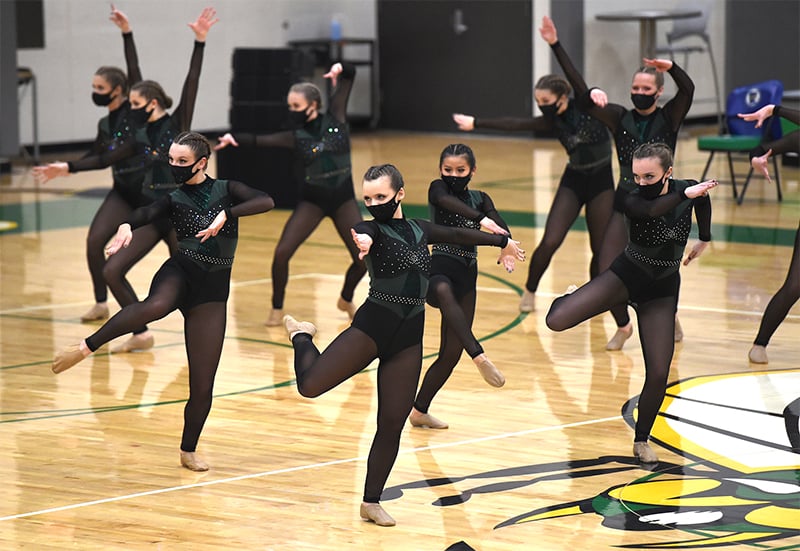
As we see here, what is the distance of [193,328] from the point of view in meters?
5.88

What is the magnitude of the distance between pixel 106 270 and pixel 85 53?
11.2 m

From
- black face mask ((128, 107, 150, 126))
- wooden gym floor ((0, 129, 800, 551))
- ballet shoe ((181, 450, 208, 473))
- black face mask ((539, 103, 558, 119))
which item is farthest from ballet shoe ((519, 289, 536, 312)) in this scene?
ballet shoe ((181, 450, 208, 473))

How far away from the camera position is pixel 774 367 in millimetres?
7582

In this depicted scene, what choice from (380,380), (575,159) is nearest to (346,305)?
(575,159)

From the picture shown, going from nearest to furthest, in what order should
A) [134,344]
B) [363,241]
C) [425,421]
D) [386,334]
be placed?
[363,241], [386,334], [425,421], [134,344]

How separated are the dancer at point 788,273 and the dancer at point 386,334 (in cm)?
269

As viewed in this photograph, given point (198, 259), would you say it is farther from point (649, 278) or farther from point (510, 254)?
point (649, 278)

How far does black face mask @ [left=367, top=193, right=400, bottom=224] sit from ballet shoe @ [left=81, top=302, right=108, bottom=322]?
4335 millimetres

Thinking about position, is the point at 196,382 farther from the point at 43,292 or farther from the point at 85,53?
the point at 85,53

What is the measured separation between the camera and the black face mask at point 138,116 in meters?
8.39

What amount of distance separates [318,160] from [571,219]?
1.66 meters

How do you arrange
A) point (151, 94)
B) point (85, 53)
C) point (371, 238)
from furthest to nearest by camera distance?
point (85, 53) → point (151, 94) → point (371, 238)

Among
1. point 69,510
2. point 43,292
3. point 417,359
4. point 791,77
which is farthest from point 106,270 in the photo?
point 791,77

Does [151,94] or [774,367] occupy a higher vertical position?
[151,94]
